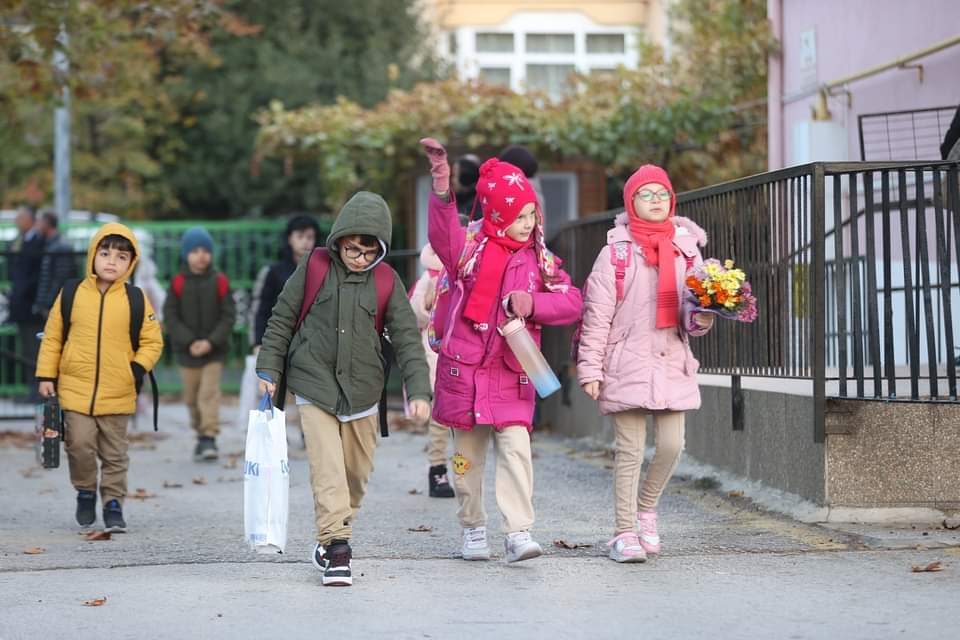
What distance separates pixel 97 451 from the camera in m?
9.00

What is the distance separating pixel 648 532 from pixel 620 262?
1.19m

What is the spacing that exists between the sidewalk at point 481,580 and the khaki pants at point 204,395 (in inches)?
118

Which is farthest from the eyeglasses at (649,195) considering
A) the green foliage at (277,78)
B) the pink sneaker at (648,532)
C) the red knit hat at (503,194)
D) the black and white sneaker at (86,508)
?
the green foliage at (277,78)

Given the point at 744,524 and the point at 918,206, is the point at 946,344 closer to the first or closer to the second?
the point at 918,206

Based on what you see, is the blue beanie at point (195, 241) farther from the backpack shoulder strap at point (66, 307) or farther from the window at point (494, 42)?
the window at point (494, 42)

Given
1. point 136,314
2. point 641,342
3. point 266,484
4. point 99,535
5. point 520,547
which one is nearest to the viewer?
point 266,484

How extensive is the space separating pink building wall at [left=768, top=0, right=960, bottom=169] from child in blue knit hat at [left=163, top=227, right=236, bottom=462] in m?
4.92

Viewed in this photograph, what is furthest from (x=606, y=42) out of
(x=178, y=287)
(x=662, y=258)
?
(x=662, y=258)

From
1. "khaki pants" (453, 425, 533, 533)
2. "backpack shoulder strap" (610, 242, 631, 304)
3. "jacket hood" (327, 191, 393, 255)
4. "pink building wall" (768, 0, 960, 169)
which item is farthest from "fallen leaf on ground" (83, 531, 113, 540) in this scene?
"pink building wall" (768, 0, 960, 169)

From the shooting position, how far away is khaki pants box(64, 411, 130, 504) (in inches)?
348

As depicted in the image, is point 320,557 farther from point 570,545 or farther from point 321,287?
point 570,545

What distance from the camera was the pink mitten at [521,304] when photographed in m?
7.11

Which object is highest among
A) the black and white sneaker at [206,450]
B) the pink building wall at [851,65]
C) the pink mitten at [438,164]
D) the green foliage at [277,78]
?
the green foliage at [277,78]

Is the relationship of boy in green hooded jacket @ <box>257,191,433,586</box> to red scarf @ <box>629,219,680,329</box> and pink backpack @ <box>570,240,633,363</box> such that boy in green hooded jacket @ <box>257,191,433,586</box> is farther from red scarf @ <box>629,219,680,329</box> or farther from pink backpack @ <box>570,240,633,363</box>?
red scarf @ <box>629,219,680,329</box>
